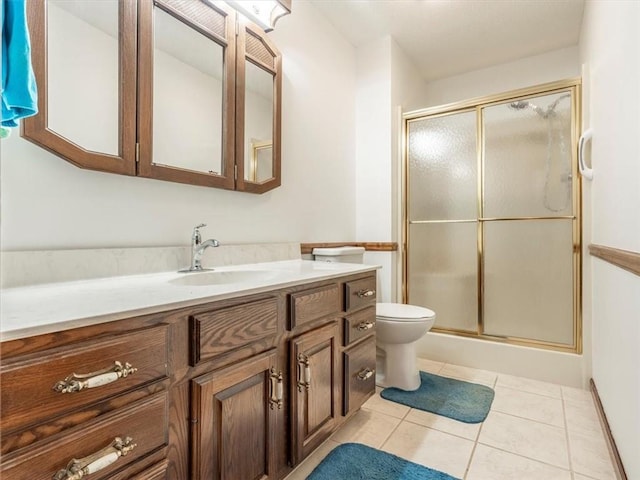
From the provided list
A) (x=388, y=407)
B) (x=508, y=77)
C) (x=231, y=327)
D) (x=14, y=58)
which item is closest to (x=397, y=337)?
(x=388, y=407)

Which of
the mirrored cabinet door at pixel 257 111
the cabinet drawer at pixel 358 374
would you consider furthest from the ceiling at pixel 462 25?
the cabinet drawer at pixel 358 374

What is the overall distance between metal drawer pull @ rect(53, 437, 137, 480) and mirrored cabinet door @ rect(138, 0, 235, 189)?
0.90 metres

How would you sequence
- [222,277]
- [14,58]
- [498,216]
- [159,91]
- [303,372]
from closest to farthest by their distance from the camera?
1. [14,58]
2. [303,372]
3. [159,91]
4. [222,277]
5. [498,216]

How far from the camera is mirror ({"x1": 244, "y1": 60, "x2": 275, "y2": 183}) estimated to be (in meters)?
1.66

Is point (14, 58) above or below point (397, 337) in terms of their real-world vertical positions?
above

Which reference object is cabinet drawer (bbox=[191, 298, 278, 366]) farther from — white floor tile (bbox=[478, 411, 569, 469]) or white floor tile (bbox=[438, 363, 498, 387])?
white floor tile (bbox=[438, 363, 498, 387])

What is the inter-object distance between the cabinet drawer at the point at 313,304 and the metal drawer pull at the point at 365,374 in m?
0.37

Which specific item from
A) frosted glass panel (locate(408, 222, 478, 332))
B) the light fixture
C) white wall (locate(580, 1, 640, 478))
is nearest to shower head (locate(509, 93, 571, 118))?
white wall (locate(580, 1, 640, 478))

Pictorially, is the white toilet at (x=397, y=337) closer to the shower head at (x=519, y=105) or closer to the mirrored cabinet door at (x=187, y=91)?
the mirrored cabinet door at (x=187, y=91)

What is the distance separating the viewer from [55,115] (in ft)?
3.35

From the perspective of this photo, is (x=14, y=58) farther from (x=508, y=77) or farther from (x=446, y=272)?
(x=508, y=77)

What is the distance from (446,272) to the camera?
102 inches

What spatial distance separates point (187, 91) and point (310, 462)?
5.29 feet

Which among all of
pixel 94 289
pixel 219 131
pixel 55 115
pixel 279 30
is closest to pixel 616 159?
pixel 219 131
